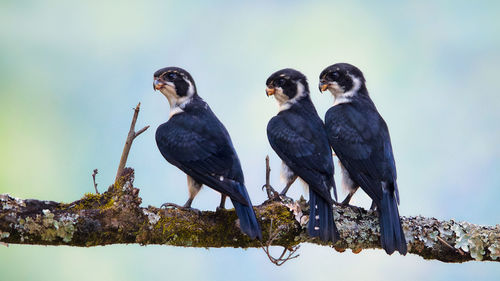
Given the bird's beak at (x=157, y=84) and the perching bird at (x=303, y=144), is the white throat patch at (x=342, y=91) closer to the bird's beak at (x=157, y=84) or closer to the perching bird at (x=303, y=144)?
the perching bird at (x=303, y=144)

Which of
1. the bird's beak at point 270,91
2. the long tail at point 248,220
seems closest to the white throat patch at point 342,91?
the bird's beak at point 270,91

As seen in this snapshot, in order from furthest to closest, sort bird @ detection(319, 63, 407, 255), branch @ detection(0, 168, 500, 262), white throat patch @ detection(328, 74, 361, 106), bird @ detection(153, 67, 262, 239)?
white throat patch @ detection(328, 74, 361, 106) < bird @ detection(319, 63, 407, 255) < bird @ detection(153, 67, 262, 239) < branch @ detection(0, 168, 500, 262)

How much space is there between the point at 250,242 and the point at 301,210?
22.9 inches

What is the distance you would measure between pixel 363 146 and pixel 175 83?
225 cm

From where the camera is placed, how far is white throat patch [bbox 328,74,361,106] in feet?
24.2

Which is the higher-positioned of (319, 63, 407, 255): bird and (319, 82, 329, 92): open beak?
(319, 82, 329, 92): open beak

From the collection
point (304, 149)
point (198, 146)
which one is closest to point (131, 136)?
point (198, 146)

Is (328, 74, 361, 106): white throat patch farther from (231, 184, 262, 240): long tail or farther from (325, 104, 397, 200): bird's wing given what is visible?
(231, 184, 262, 240): long tail

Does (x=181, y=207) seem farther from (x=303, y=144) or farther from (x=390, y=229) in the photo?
(x=390, y=229)

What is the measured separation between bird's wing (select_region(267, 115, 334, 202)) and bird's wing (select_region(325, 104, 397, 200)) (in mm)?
145

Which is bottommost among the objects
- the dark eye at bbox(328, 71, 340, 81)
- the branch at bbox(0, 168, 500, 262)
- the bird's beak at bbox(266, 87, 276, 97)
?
the branch at bbox(0, 168, 500, 262)

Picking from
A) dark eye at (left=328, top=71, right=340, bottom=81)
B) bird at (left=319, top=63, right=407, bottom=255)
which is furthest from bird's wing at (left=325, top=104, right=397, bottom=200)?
dark eye at (left=328, top=71, right=340, bottom=81)

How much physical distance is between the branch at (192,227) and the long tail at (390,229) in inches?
5.0

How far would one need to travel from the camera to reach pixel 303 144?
6594 mm
